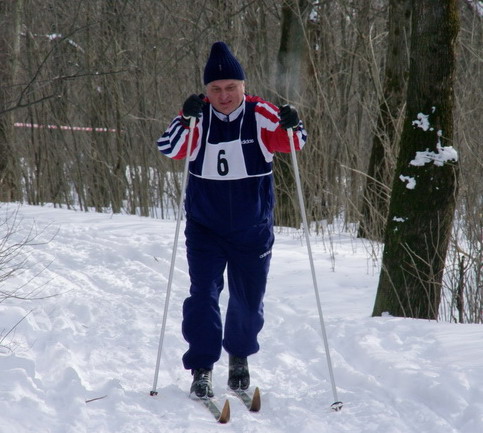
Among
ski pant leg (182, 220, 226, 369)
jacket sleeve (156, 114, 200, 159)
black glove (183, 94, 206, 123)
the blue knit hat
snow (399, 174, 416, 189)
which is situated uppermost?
the blue knit hat

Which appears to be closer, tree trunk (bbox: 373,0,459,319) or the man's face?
the man's face

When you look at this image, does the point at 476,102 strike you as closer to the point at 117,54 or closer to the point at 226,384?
the point at 226,384

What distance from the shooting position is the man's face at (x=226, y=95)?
144 inches

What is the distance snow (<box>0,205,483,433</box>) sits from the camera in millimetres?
3309

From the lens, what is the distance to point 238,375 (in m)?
3.90

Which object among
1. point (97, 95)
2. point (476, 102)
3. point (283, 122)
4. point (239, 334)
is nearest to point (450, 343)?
point (239, 334)

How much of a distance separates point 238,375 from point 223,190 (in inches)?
41.0

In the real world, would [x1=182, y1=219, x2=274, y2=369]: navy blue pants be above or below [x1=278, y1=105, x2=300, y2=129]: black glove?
below

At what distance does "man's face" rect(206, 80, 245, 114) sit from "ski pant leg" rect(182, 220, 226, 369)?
0.64 metres

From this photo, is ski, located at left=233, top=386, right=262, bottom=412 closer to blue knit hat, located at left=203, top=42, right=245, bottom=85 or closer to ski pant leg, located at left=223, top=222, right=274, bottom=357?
ski pant leg, located at left=223, top=222, right=274, bottom=357

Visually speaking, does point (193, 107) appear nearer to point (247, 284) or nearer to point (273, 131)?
point (273, 131)

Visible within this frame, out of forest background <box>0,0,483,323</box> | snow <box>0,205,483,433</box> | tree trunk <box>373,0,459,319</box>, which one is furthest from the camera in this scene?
forest background <box>0,0,483,323</box>

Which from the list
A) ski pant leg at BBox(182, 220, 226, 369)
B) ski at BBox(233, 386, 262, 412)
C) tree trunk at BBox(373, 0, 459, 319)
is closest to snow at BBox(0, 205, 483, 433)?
ski at BBox(233, 386, 262, 412)

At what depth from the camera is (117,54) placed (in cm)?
1359
